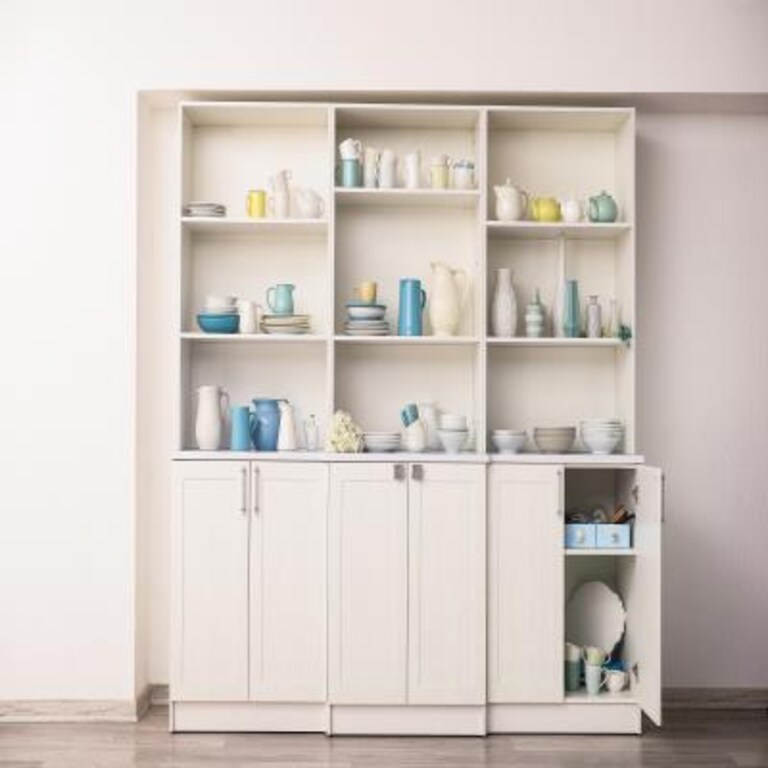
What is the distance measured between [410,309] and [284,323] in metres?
0.50

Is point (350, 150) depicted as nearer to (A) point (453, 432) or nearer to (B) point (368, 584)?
(A) point (453, 432)

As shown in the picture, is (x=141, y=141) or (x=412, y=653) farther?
(x=141, y=141)

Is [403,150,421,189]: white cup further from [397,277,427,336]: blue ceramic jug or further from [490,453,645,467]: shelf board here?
[490,453,645,467]: shelf board

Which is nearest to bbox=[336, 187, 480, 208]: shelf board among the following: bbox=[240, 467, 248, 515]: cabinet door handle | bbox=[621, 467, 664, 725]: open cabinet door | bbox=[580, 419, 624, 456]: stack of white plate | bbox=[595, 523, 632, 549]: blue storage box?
bbox=[580, 419, 624, 456]: stack of white plate

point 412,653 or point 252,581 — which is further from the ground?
point 252,581

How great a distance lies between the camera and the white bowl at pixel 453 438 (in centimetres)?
420

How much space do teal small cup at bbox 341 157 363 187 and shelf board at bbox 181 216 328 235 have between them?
18 cm

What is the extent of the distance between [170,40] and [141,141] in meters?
0.41

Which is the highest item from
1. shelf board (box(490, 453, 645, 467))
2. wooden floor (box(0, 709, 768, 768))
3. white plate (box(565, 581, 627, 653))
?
shelf board (box(490, 453, 645, 467))

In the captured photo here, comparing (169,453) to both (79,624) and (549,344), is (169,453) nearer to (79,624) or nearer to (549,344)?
(79,624)

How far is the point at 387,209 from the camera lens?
451 cm

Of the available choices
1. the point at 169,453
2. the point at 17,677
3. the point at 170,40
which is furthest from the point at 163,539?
the point at 170,40

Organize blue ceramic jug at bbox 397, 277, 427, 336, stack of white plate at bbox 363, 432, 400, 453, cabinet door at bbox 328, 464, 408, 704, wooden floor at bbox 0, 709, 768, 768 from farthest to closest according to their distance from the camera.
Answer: blue ceramic jug at bbox 397, 277, 427, 336 < stack of white plate at bbox 363, 432, 400, 453 < cabinet door at bbox 328, 464, 408, 704 < wooden floor at bbox 0, 709, 768, 768

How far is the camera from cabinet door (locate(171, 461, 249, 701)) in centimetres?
406
